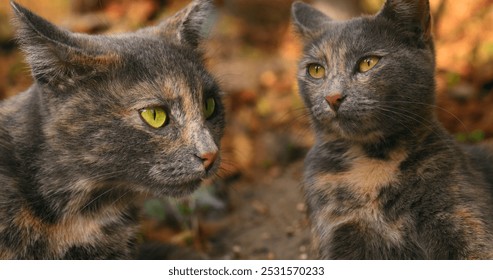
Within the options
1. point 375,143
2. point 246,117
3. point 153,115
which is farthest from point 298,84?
point 246,117

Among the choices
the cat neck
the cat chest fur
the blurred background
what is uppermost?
the cat neck

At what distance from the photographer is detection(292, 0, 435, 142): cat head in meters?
3.76

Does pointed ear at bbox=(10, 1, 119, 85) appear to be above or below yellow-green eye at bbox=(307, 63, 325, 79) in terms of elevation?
above

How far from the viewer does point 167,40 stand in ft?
12.9

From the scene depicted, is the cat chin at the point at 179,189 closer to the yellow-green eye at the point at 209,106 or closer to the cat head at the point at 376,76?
the yellow-green eye at the point at 209,106

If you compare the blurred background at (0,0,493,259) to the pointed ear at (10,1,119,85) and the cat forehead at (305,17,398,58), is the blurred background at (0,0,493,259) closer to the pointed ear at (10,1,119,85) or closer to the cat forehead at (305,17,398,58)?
the cat forehead at (305,17,398,58)

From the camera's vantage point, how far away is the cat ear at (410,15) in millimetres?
3924

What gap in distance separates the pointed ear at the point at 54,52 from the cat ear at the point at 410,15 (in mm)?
1769

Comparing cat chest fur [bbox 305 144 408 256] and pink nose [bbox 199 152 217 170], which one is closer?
pink nose [bbox 199 152 217 170]

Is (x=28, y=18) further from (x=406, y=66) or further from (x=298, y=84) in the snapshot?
(x=406, y=66)

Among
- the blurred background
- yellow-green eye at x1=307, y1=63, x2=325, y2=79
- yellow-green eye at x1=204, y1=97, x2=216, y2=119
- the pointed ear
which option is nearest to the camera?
the pointed ear

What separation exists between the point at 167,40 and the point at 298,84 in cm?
101

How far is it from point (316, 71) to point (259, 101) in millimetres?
3736

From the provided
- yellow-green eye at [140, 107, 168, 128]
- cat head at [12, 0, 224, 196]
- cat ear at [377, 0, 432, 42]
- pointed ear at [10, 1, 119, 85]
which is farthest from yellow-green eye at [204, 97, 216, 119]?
cat ear at [377, 0, 432, 42]
